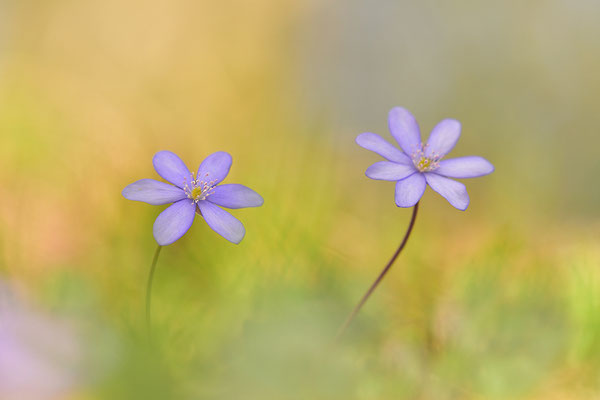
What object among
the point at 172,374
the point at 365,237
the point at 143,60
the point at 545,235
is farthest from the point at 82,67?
the point at 545,235

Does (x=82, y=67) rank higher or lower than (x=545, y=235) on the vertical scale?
lower

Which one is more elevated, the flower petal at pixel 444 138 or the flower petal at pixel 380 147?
the flower petal at pixel 444 138

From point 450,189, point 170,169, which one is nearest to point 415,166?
point 450,189

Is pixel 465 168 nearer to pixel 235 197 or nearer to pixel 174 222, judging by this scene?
pixel 235 197

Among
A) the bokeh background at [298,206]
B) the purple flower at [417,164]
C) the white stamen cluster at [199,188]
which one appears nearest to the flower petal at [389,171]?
the purple flower at [417,164]

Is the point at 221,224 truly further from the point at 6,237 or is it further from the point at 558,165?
the point at 558,165

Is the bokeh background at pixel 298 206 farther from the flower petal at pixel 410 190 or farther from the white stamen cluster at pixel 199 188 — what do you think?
the flower petal at pixel 410 190
